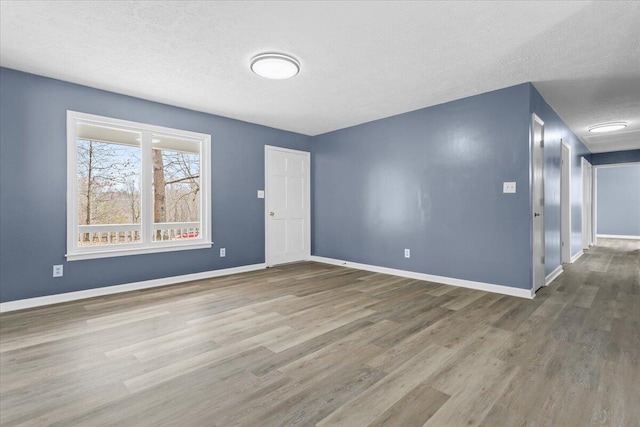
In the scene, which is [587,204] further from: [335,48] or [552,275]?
[335,48]

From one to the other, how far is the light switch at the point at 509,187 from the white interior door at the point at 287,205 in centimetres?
347

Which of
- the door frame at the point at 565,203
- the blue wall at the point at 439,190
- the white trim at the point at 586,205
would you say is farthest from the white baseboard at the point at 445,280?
the white trim at the point at 586,205

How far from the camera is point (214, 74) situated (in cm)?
322

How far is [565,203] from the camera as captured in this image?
5172 millimetres

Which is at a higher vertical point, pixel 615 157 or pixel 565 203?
pixel 615 157

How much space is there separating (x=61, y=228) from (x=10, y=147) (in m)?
0.93

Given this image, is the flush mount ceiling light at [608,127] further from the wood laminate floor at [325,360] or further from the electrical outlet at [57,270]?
the electrical outlet at [57,270]

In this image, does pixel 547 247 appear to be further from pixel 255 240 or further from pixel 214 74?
pixel 214 74

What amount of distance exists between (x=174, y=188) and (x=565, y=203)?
674cm

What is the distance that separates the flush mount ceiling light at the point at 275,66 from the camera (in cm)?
281

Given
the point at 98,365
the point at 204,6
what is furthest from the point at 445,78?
the point at 98,365

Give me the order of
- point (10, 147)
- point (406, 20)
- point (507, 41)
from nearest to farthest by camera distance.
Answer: point (406, 20) < point (507, 41) < point (10, 147)

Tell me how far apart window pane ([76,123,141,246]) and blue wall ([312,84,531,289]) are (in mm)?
3227

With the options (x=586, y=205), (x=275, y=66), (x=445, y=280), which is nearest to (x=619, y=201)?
(x=586, y=205)
